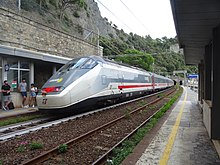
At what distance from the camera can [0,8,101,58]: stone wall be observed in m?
15.9

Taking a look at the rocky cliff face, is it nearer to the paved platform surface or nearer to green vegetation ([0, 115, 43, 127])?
green vegetation ([0, 115, 43, 127])

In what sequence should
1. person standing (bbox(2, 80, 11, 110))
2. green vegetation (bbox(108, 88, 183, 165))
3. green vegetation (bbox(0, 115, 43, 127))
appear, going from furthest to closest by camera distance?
person standing (bbox(2, 80, 11, 110)) → green vegetation (bbox(0, 115, 43, 127)) → green vegetation (bbox(108, 88, 183, 165))

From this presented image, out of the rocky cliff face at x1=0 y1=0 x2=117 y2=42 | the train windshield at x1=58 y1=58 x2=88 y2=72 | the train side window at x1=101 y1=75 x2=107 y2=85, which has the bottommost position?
the train side window at x1=101 y1=75 x2=107 y2=85

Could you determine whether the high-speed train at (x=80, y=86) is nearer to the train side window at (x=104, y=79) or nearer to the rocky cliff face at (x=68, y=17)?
the train side window at (x=104, y=79)

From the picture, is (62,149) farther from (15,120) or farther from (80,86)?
(80,86)

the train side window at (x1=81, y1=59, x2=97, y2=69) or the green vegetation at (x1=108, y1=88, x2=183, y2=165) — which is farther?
the train side window at (x1=81, y1=59, x2=97, y2=69)

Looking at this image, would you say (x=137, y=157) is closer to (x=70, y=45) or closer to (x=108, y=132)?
(x=108, y=132)

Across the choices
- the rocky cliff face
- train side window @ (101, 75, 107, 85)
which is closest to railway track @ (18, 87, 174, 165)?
train side window @ (101, 75, 107, 85)

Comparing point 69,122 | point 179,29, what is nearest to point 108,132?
point 69,122

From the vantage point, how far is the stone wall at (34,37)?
15.9 metres

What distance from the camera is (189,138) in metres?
7.05

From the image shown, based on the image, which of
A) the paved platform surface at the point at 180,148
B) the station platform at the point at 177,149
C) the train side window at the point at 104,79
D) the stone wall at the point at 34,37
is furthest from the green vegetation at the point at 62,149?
the stone wall at the point at 34,37

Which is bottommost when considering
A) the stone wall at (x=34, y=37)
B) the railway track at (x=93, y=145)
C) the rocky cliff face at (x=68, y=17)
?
the railway track at (x=93, y=145)

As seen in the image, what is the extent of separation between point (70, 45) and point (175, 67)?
88.3 meters
